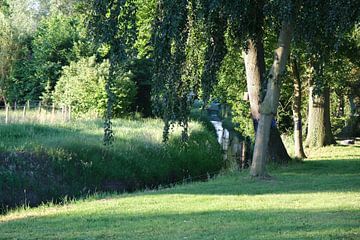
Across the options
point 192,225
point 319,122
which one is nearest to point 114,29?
point 192,225

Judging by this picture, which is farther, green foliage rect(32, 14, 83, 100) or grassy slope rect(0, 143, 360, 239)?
green foliage rect(32, 14, 83, 100)

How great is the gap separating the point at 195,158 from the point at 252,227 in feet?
42.1

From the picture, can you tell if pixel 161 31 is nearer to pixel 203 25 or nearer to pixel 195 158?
pixel 203 25

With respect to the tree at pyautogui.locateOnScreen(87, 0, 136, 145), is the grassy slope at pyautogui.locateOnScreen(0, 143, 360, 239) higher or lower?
lower

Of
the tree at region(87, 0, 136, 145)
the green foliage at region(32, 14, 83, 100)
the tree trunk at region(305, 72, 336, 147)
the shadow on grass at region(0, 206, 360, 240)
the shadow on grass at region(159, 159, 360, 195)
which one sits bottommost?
the shadow on grass at region(0, 206, 360, 240)

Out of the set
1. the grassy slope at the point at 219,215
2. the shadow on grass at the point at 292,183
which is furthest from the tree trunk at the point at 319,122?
the grassy slope at the point at 219,215

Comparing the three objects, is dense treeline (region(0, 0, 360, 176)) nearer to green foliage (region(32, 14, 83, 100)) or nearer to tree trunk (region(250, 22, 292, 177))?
tree trunk (region(250, 22, 292, 177))

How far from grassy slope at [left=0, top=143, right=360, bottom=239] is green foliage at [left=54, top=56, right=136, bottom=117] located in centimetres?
1487

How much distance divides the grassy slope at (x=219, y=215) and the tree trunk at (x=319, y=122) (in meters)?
9.55

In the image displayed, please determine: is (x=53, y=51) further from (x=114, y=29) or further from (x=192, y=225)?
(x=192, y=225)

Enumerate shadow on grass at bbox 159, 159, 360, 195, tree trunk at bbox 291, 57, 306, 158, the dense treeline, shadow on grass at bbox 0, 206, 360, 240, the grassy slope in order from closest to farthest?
shadow on grass at bbox 0, 206, 360, 240, the grassy slope, the dense treeline, shadow on grass at bbox 159, 159, 360, 195, tree trunk at bbox 291, 57, 306, 158

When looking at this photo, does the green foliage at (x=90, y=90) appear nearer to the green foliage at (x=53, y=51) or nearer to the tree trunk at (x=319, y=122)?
the green foliage at (x=53, y=51)

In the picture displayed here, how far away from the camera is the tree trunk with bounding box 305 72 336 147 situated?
78.2 ft

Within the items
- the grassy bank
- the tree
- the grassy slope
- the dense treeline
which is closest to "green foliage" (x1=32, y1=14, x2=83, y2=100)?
the dense treeline
